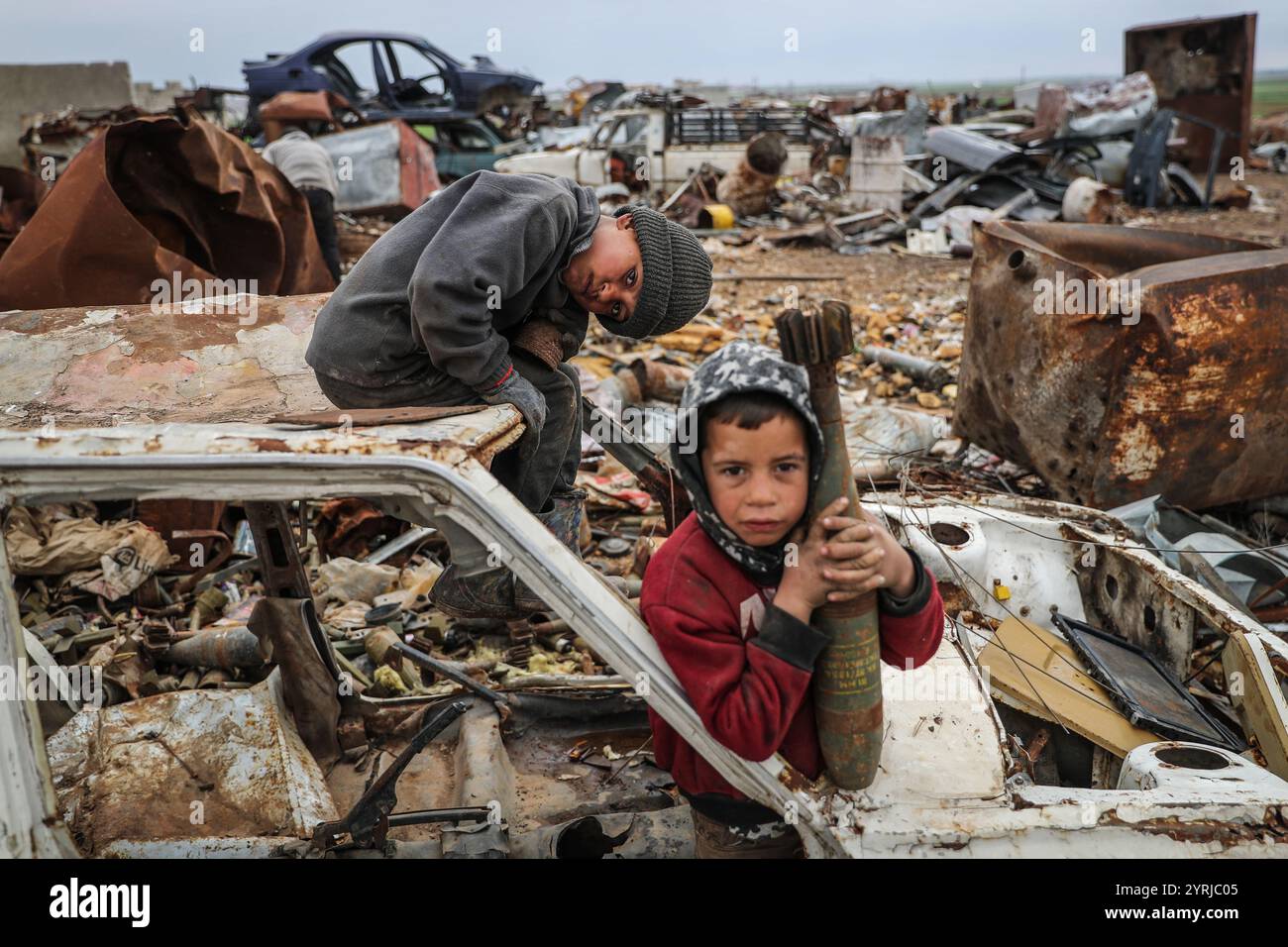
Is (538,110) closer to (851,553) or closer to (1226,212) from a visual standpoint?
(1226,212)

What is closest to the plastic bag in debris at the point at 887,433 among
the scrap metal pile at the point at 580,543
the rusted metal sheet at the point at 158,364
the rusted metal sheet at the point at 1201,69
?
the scrap metal pile at the point at 580,543

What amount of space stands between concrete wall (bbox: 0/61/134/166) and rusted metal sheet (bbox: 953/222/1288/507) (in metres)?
15.2

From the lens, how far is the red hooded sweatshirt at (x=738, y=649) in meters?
1.60

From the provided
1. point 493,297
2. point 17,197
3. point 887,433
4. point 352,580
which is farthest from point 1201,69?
point 493,297

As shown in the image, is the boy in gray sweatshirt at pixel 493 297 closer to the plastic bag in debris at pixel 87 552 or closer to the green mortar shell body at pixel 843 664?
the green mortar shell body at pixel 843 664

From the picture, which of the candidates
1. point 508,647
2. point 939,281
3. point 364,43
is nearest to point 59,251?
point 508,647

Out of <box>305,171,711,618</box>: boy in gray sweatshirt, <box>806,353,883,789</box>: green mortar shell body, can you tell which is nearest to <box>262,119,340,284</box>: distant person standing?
<box>305,171,711,618</box>: boy in gray sweatshirt

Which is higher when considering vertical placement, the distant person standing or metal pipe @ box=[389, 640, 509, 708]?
the distant person standing

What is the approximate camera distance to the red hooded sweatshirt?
5.24 feet

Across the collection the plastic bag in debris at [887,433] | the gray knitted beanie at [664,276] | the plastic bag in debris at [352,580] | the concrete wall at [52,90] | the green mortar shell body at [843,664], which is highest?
the concrete wall at [52,90]

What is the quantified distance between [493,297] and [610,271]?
309 millimetres

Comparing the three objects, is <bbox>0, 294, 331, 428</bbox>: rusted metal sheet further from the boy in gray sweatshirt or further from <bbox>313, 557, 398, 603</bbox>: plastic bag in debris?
<bbox>313, 557, 398, 603</bbox>: plastic bag in debris

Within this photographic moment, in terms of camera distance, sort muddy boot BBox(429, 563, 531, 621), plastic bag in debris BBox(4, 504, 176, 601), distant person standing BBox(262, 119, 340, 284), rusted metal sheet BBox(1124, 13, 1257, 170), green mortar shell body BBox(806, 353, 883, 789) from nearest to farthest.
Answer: green mortar shell body BBox(806, 353, 883, 789) → muddy boot BBox(429, 563, 531, 621) → plastic bag in debris BBox(4, 504, 176, 601) → distant person standing BBox(262, 119, 340, 284) → rusted metal sheet BBox(1124, 13, 1257, 170)

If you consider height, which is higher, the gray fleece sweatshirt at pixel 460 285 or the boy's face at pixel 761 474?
the gray fleece sweatshirt at pixel 460 285
